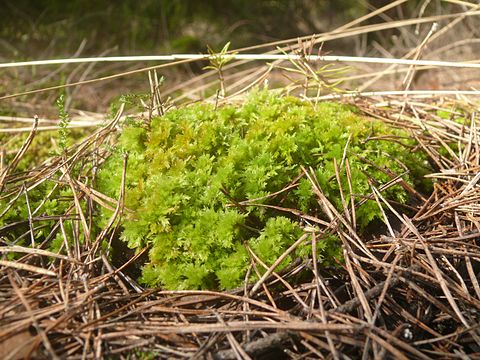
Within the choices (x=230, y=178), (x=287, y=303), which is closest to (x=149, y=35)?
(x=230, y=178)

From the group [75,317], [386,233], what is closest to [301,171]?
[386,233]

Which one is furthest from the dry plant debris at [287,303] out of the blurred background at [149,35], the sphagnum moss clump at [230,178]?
the blurred background at [149,35]

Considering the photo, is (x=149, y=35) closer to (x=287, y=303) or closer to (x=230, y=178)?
(x=230, y=178)

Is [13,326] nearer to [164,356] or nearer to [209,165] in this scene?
[164,356]

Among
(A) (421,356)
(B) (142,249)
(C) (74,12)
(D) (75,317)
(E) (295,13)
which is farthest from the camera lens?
(E) (295,13)

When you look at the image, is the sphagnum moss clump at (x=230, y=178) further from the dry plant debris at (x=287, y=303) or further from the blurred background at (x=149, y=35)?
the blurred background at (x=149, y=35)
